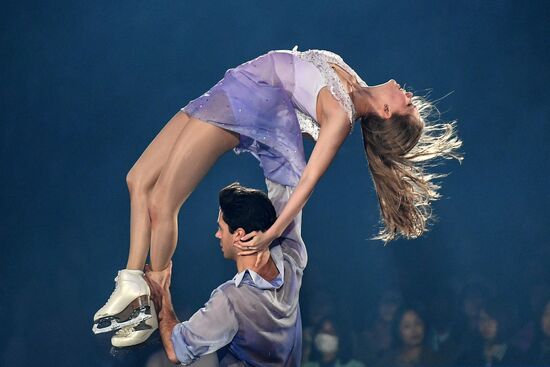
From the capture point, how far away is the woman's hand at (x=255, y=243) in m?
2.76

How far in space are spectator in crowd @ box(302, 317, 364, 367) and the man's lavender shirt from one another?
6.65ft

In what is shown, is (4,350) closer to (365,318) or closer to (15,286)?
(15,286)

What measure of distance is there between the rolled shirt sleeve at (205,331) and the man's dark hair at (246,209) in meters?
0.24

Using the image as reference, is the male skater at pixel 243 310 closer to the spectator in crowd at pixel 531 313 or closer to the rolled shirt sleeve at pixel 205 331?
the rolled shirt sleeve at pixel 205 331

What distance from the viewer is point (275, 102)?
9.56ft

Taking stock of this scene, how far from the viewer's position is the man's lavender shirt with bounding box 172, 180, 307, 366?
2.72m

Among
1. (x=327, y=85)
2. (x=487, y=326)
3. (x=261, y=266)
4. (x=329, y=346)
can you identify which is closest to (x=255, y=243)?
(x=261, y=266)

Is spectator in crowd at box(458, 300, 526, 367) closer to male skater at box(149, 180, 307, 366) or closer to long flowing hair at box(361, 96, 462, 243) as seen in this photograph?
long flowing hair at box(361, 96, 462, 243)

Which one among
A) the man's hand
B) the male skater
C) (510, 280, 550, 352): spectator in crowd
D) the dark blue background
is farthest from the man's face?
(510, 280, 550, 352): spectator in crowd

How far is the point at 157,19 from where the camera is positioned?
4.69 meters

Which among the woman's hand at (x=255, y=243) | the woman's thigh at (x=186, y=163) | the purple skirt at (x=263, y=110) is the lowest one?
the woman's hand at (x=255, y=243)

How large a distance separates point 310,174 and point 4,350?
2665mm

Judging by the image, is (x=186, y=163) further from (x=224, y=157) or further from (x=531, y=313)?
(x=531, y=313)

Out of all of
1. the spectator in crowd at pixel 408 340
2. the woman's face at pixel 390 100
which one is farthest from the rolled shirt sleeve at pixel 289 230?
the spectator in crowd at pixel 408 340
